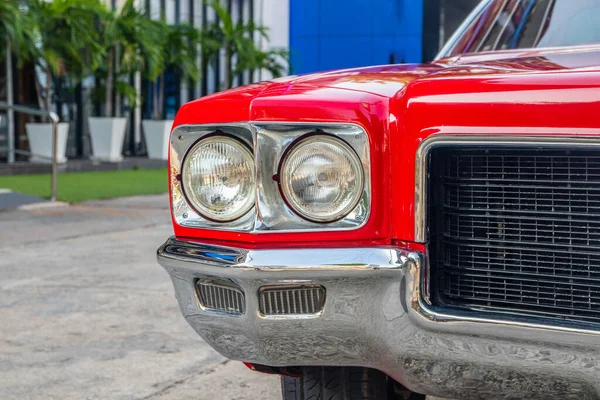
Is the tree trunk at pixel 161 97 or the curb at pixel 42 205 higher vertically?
the tree trunk at pixel 161 97

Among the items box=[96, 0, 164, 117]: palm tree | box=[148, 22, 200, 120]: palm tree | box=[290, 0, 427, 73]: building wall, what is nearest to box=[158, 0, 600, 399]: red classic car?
box=[96, 0, 164, 117]: palm tree

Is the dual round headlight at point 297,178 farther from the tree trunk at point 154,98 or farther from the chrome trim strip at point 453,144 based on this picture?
the tree trunk at point 154,98

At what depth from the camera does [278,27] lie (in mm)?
32188

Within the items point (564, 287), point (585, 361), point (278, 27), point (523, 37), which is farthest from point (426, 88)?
point (278, 27)

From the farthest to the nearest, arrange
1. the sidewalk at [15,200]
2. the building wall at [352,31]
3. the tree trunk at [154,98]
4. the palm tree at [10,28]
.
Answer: the building wall at [352,31], the tree trunk at [154,98], the palm tree at [10,28], the sidewalk at [15,200]

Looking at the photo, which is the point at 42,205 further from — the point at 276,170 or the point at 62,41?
the point at 276,170

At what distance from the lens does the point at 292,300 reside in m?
2.22

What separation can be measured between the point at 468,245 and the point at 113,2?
21.4 metres

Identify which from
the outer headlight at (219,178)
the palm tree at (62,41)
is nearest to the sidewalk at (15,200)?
the palm tree at (62,41)

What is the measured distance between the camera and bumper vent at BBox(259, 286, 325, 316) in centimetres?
221

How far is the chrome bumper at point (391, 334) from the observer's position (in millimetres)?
2039

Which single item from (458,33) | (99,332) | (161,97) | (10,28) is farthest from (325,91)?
(161,97)

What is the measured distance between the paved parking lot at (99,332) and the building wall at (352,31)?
2519cm

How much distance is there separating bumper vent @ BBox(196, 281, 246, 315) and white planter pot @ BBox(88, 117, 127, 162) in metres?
16.8
